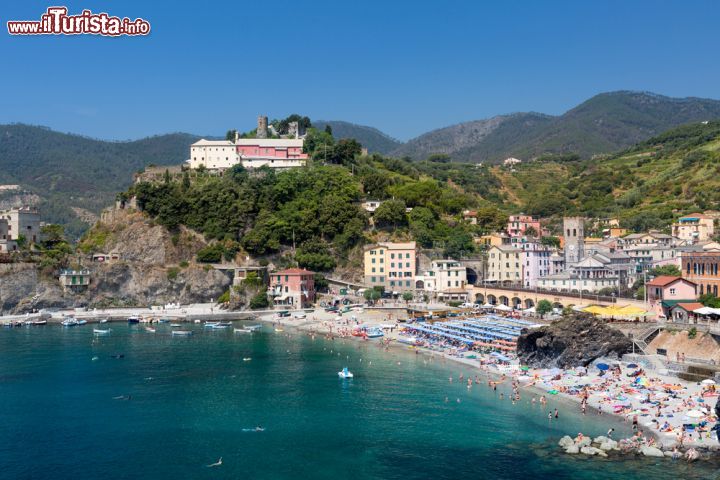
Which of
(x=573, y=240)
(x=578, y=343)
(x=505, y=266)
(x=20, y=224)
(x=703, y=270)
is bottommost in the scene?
(x=578, y=343)

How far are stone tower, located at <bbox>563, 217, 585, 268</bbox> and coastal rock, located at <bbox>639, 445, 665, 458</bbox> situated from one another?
41.3 metres

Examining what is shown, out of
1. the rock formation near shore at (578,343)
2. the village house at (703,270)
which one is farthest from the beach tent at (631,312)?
the village house at (703,270)

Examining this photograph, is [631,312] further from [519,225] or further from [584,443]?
[519,225]

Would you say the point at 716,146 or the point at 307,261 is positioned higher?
the point at 716,146

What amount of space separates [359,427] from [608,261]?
36260 millimetres

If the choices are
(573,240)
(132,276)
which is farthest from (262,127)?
(573,240)

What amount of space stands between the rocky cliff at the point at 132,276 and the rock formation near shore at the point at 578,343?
3964 cm

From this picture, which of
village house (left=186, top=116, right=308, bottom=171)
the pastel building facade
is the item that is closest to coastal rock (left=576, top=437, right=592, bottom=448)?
village house (left=186, top=116, right=308, bottom=171)

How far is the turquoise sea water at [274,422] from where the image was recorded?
25750mm

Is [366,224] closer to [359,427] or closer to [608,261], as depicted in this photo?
[608,261]

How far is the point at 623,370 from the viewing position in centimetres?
3703

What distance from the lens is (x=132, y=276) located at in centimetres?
7100

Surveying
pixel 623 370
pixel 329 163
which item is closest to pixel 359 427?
pixel 623 370

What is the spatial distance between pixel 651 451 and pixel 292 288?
149 ft
